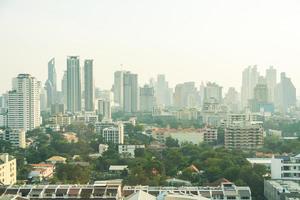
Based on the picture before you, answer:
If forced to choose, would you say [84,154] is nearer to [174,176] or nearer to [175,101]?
[174,176]

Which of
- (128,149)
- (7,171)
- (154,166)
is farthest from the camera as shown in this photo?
(128,149)

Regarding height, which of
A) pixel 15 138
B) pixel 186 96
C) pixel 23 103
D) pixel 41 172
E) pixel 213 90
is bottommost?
pixel 41 172

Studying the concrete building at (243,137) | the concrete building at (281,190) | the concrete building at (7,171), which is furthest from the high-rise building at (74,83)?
the concrete building at (281,190)

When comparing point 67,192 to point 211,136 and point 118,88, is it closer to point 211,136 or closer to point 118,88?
point 211,136

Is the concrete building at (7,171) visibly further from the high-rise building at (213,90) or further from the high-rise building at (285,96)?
the high-rise building at (285,96)

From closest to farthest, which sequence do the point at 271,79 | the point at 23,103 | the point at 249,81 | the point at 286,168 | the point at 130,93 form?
the point at 286,168, the point at 23,103, the point at 130,93, the point at 271,79, the point at 249,81

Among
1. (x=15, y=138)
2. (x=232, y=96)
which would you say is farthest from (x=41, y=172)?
(x=232, y=96)

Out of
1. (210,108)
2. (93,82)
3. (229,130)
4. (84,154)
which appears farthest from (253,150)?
(93,82)
